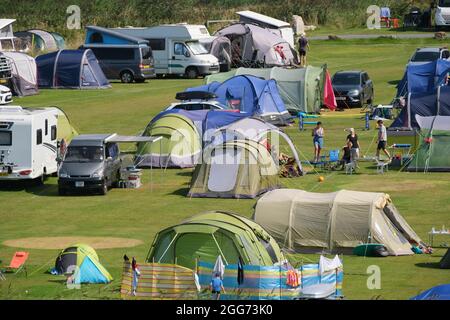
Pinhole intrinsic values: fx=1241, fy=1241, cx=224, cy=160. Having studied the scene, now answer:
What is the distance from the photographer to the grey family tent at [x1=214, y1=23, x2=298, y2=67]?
2566 inches

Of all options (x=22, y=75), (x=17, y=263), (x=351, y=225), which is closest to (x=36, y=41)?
(x=22, y=75)

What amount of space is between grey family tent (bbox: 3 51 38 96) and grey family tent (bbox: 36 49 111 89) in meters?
1.77

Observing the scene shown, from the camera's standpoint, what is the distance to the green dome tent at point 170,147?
1551 inches

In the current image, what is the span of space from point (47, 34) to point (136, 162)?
32.0 m

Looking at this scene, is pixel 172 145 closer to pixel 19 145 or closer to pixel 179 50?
pixel 19 145

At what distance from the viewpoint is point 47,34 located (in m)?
69.7

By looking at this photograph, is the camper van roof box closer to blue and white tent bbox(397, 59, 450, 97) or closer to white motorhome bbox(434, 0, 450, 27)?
blue and white tent bbox(397, 59, 450, 97)

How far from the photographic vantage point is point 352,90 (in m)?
53.7

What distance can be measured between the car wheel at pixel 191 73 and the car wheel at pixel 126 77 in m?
3.06

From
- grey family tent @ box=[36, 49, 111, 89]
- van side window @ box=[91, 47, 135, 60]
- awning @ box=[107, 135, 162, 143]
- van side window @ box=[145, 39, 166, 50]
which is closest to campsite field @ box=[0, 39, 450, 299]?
awning @ box=[107, 135, 162, 143]

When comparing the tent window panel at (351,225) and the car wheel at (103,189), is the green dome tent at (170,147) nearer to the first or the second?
the car wheel at (103,189)

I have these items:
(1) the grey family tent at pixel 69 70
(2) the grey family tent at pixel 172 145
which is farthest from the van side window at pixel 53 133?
(1) the grey family tent at pixel 69 70

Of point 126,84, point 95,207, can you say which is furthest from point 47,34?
point 95,207
